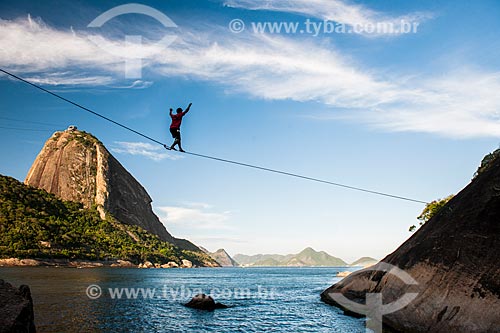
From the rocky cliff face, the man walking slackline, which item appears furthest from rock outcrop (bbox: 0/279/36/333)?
the rocky cliff face

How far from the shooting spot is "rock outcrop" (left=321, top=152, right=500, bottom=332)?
39.6 ft

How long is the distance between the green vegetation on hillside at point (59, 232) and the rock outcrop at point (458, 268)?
9943 cm

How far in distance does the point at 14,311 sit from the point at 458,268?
14.1 meters

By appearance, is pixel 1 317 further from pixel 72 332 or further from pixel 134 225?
pixel 134 225

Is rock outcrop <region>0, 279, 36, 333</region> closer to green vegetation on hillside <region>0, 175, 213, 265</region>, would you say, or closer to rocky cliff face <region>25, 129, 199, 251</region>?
green vegetation on hillside <region>0, 175, 213, 265</region>

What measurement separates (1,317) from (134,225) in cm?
18082

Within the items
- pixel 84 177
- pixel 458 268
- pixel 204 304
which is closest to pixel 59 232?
pixel 84 177

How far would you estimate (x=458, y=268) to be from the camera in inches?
528

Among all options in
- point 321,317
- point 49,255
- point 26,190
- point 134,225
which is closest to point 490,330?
point 321,317

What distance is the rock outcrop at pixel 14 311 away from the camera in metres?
9.49

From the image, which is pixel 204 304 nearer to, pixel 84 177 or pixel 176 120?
pixel 176 120

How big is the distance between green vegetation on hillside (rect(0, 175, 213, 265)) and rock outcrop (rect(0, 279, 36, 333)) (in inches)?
3775

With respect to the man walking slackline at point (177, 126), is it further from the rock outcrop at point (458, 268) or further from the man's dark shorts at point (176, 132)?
the rock outcrop at point (458, 268)

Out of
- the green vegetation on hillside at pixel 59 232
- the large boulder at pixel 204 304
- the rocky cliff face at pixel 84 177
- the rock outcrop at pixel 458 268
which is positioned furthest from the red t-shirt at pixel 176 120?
the rocky cliff face at pixel 84 177
